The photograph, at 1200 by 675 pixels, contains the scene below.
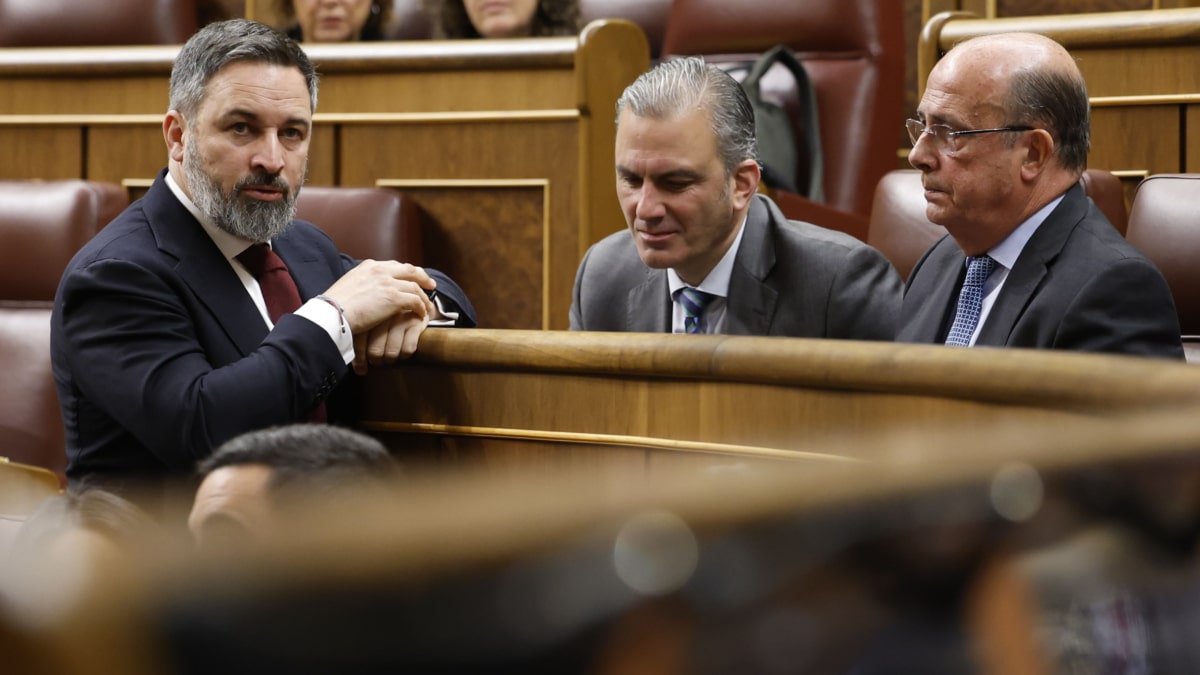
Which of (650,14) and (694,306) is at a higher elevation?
(650,14)

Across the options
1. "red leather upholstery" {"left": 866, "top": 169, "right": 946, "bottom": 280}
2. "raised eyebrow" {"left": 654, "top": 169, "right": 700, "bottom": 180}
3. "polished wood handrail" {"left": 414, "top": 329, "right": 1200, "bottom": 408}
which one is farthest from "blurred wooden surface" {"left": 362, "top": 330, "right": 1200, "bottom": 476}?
"red leather upholstery" {"left": 866, "top": 169, "right": 946, "bottom": 280}

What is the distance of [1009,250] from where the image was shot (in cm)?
Answer: 78

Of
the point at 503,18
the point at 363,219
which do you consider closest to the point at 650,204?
the point at 363,219

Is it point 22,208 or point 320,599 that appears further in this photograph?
point 22,208

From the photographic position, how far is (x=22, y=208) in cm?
113

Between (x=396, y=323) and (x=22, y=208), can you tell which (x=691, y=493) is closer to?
(x=396, y=323)

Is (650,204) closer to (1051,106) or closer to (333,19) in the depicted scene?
(1051,106)

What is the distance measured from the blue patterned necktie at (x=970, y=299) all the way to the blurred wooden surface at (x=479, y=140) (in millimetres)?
419

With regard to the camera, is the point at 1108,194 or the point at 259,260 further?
the point at 1108,194

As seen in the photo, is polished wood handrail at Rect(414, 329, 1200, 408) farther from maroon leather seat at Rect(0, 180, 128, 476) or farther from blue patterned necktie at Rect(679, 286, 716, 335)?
maroon leather seat at Rect(0, 180, 128, 476)

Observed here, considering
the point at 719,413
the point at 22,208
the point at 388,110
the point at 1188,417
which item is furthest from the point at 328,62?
the point at 1188,417

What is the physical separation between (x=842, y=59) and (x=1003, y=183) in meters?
0.57

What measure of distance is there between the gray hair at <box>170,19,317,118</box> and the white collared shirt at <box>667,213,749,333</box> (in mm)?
271

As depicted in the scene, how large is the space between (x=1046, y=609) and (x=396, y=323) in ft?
1.66
